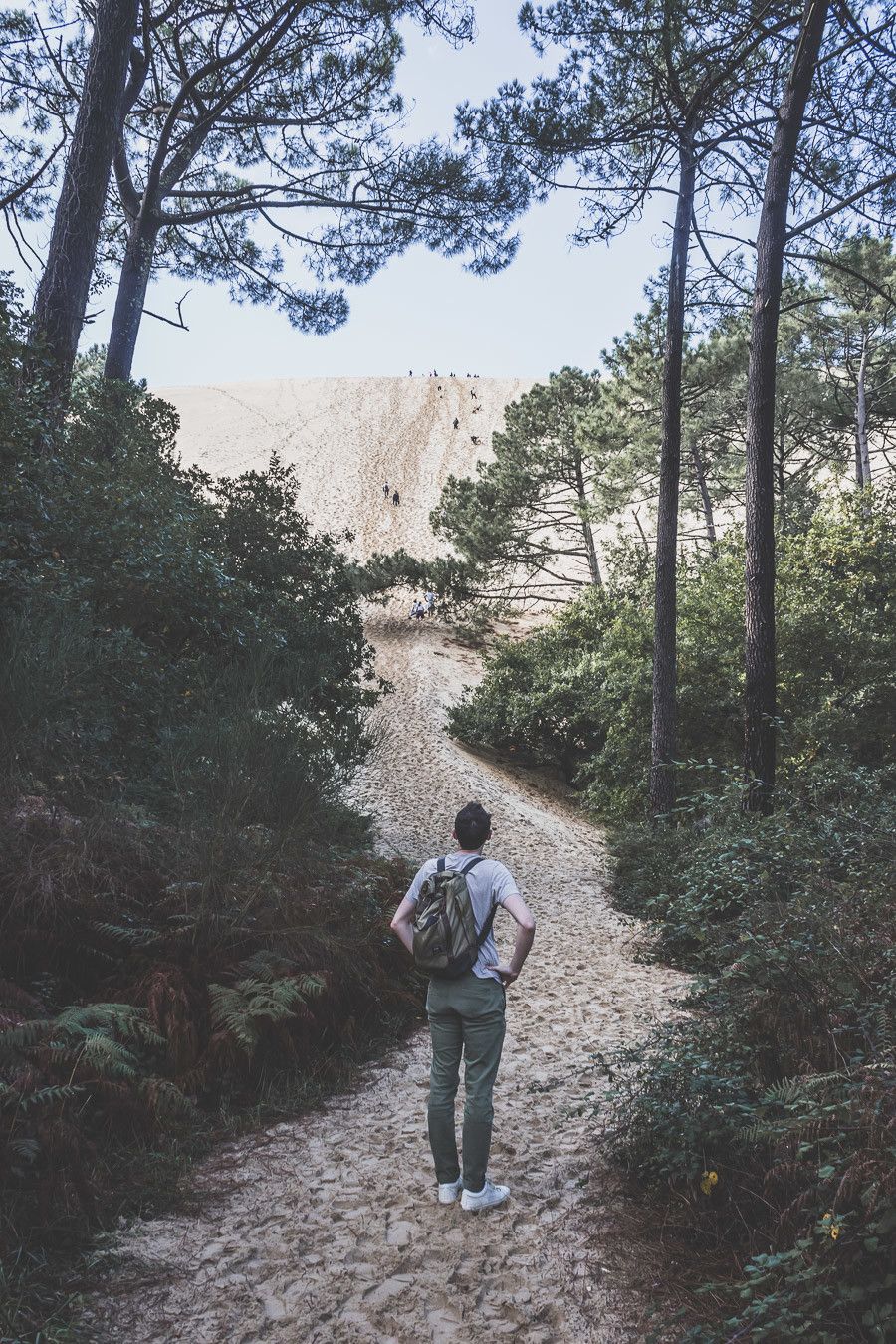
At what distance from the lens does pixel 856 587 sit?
13.1m

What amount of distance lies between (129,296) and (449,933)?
10858mm

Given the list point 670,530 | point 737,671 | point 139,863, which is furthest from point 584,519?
point 139,863

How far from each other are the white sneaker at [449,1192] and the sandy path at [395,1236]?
42 mm

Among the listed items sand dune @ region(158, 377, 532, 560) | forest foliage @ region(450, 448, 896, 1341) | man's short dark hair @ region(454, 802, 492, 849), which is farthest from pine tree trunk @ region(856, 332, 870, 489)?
sand dune @ region(158, 377, 532, 560)

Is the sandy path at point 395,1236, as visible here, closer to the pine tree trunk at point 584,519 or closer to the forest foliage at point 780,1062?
the forest foliage at point 780,1062

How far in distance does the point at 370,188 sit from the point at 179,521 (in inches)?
235

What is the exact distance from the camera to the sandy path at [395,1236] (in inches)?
117

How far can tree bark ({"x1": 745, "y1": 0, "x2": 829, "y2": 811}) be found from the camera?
8.07 metres

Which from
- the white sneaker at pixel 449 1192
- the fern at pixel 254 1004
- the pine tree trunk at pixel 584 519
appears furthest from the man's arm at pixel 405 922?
the pine tree trunk at pixel 584 519

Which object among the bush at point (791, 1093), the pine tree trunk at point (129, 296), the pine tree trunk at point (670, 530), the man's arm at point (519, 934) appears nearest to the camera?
the bush at point (791, 1093)

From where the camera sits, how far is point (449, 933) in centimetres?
354

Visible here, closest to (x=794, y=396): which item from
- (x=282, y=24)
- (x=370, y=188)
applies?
(x=370, y=188)

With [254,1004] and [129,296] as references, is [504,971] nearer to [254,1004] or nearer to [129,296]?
[254,1004]

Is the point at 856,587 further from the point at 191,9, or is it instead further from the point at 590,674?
the point at 191,9
